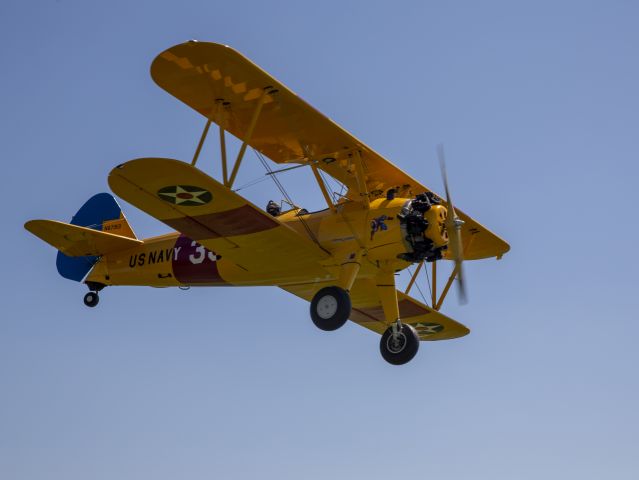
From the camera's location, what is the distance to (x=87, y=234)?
16656 mm

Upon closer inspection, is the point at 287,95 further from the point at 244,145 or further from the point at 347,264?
the point at 347,264

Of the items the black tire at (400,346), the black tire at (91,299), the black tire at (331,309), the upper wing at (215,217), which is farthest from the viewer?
the black tire at (91,299)

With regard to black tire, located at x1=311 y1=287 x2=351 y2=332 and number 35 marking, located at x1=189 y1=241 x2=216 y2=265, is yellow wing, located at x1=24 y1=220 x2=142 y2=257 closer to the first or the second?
number 35 marking, located at x1=189 y1=241 x2=216 y2=265

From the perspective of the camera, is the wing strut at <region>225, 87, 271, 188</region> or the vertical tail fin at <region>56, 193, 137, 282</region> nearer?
the wing strut at <region>225, 87, 271, 188</region>

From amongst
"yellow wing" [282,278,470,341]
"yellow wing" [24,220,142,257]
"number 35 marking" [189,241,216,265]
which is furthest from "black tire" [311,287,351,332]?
"yellow wing" [24,220,142,257]

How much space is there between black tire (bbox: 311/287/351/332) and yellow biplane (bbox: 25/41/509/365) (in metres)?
0.02

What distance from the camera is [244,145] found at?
13.9 metres

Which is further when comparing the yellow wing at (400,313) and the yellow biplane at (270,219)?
the yellow wing at (400,313)

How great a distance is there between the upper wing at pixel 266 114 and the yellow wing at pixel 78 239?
9.97 ft

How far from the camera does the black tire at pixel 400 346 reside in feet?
48.7

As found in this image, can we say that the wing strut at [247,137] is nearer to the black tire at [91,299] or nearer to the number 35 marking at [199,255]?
the number 35 marking at [199,255]

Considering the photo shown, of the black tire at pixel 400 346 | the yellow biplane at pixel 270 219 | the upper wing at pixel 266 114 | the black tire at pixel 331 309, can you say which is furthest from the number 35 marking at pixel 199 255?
the black tire at pixel 400 346

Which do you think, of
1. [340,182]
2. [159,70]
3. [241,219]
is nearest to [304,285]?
[340,182]

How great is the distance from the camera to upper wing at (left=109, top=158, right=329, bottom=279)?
13211 millimetres
